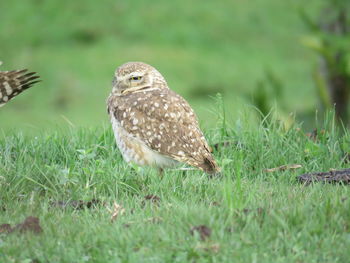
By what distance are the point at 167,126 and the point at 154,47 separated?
1033 centimetres

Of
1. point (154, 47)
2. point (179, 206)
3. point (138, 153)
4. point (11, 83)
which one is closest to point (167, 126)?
point (138, 153)

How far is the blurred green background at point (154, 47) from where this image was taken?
1480 cm

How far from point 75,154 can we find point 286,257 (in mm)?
2595

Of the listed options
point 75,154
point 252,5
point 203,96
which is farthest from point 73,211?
point 252,5

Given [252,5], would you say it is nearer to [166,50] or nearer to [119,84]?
[166,50]

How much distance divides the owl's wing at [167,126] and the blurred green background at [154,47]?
7.96 meters

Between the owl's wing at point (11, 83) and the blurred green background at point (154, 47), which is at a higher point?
the owl's wing at point (11, 83)

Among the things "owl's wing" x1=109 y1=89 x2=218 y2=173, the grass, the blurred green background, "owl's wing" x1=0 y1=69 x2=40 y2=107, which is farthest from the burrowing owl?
the blurred green background

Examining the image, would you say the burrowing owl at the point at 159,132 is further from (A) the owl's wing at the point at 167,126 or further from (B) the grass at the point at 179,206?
(B) the grass at the point at 179,206

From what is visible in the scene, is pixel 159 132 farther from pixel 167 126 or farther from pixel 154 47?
pixel 154 47

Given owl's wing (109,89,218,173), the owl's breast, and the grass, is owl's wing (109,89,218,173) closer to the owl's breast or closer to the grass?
the owl's breast

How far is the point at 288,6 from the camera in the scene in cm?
1756

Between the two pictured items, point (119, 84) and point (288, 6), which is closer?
point (119, 84)

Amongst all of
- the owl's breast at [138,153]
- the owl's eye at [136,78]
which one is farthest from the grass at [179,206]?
the owl's eye at [136,78]
